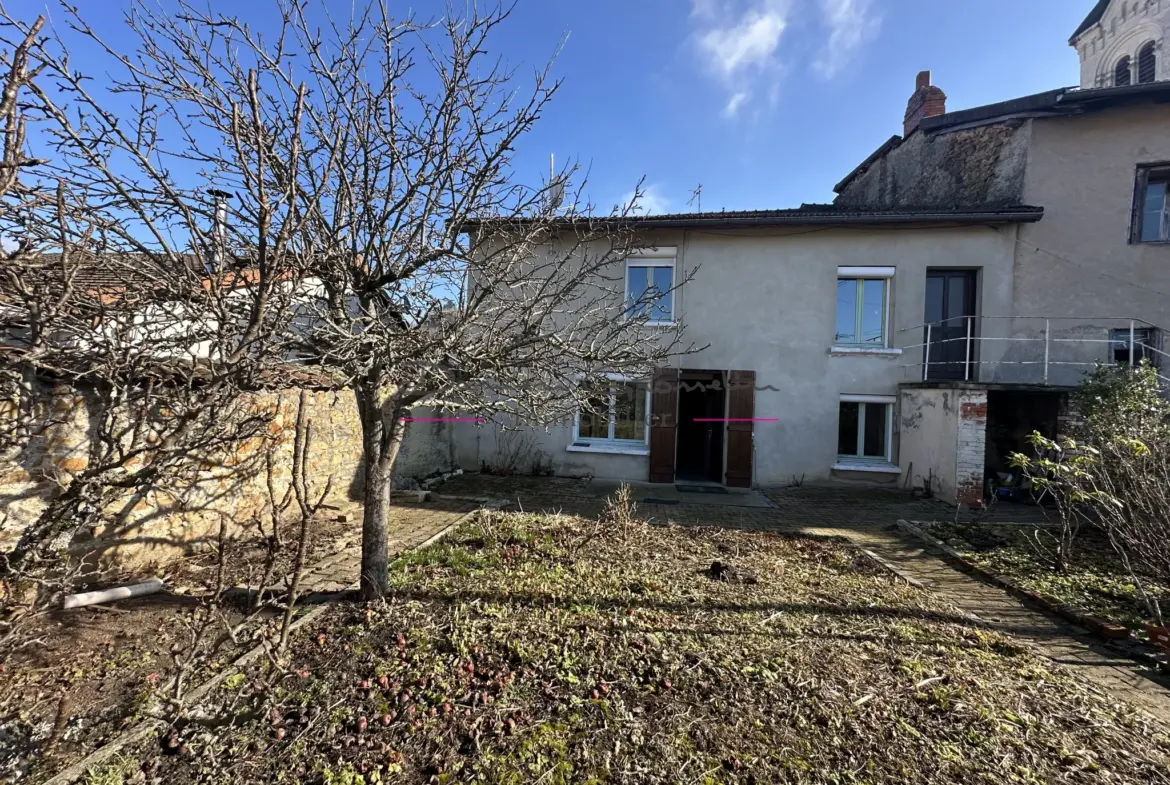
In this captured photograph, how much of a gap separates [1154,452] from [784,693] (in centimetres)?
482

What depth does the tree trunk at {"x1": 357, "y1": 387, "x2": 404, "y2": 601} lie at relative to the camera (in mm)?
3629

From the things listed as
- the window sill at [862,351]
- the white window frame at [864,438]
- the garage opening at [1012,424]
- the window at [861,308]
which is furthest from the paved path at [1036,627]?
the garage opening at [1012,424]

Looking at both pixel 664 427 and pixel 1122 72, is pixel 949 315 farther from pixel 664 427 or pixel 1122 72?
pixel 1122 72

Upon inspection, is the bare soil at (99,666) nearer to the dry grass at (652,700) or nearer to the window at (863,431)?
the dry grass at (652,700)

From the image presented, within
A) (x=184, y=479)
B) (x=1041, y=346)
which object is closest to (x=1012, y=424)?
(x=1041, y=346)

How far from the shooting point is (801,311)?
9523 mm

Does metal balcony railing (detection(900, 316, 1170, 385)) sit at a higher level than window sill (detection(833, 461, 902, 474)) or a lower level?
higher

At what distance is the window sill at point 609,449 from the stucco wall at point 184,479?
166 inches

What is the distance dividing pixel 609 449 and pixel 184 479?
756 cm

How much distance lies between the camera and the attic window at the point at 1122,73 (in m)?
17.2

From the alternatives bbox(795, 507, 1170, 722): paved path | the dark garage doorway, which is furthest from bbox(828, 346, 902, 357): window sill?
bbox(795, 507, 1170, 722): paved path

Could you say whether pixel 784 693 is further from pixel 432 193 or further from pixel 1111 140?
pixel 1111 140

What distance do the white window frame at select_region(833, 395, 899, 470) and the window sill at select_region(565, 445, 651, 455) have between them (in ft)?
12.7

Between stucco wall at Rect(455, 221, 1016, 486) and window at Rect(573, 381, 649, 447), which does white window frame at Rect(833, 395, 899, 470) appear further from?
window at Rect(573, 381, 649, 447)
